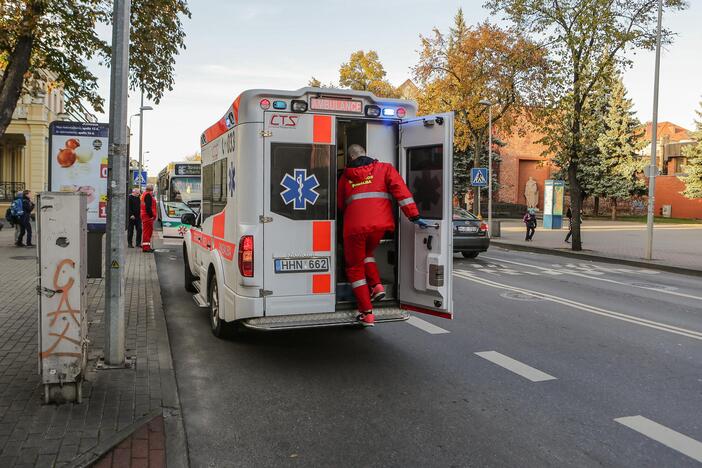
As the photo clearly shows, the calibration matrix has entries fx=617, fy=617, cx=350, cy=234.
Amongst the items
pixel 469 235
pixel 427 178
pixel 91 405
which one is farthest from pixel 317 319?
pixel 469 235

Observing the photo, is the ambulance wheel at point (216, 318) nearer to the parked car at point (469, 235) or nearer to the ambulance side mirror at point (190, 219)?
the ambulance side mirror at point (190, 219)

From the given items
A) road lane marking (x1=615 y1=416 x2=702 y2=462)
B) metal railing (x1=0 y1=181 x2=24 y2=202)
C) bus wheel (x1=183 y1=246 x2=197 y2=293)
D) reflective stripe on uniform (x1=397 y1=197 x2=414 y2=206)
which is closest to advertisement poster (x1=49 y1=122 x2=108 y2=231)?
bus wheel (x1=183 y1=246 x2=197 y2=293)

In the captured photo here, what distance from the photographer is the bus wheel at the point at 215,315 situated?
7047 mm

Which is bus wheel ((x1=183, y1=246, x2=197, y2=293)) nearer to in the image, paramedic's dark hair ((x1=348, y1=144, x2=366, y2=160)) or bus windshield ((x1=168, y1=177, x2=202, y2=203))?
paramedic's dark hair ((x1=348, y1=144, x2=366, y2=160))

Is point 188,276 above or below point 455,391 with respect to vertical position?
above

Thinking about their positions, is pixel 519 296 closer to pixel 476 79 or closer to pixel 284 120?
pixel 284 120

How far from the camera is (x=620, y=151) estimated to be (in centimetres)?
4894

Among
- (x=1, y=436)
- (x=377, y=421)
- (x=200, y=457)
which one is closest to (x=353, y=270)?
(x=377, y=421)

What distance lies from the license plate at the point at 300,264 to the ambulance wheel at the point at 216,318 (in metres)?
1.22

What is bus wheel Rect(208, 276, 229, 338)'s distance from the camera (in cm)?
705

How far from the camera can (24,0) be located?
10.8 metres

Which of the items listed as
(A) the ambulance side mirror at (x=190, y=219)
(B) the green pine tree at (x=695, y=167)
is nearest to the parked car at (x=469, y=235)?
(A) the ambulance side mirror at (x=190, y=219)

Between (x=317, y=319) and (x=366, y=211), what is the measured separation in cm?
118

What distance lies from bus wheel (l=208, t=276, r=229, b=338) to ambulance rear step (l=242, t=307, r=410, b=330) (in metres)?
1.01
